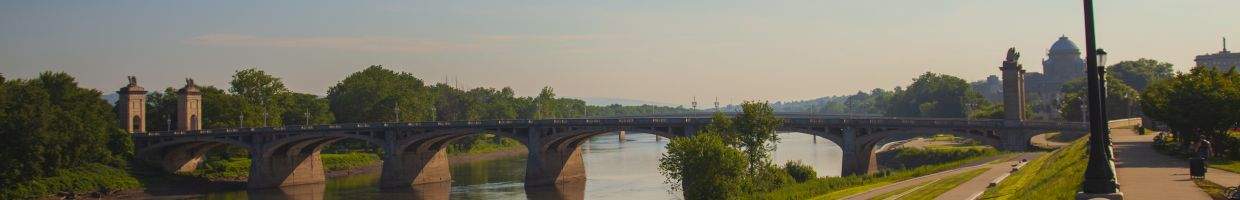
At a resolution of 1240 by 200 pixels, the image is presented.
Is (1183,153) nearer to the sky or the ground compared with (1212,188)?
nearer to the sky

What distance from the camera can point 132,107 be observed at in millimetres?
110562

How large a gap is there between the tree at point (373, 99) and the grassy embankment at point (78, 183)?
Answer: 4444cm

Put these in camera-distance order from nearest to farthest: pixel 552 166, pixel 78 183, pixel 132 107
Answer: pixel 78 183 → pixel 552 166 → pixel 132 107

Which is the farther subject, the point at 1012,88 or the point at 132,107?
the point at 132,107

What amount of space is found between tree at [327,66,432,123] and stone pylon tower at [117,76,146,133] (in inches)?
1095

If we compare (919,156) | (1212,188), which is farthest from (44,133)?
(1212,188)

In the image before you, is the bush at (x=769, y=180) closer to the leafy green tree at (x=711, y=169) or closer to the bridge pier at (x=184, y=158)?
the leafy green tree at (x=711, y=169)

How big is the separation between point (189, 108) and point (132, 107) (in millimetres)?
4762

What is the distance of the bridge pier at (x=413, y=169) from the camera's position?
93.7 m

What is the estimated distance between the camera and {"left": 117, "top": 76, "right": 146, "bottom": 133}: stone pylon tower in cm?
10988

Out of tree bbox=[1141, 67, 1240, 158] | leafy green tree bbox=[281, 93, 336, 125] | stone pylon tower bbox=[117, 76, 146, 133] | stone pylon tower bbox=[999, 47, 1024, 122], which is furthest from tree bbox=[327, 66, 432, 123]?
tree bbox=[1141, 67, 1240, 158]

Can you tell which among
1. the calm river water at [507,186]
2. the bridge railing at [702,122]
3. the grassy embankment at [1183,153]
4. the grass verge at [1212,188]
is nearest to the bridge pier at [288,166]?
the calm river water at [507,186]

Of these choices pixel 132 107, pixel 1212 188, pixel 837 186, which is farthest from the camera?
pixel 132 107

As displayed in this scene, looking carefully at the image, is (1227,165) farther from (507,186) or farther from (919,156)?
(919,156)
